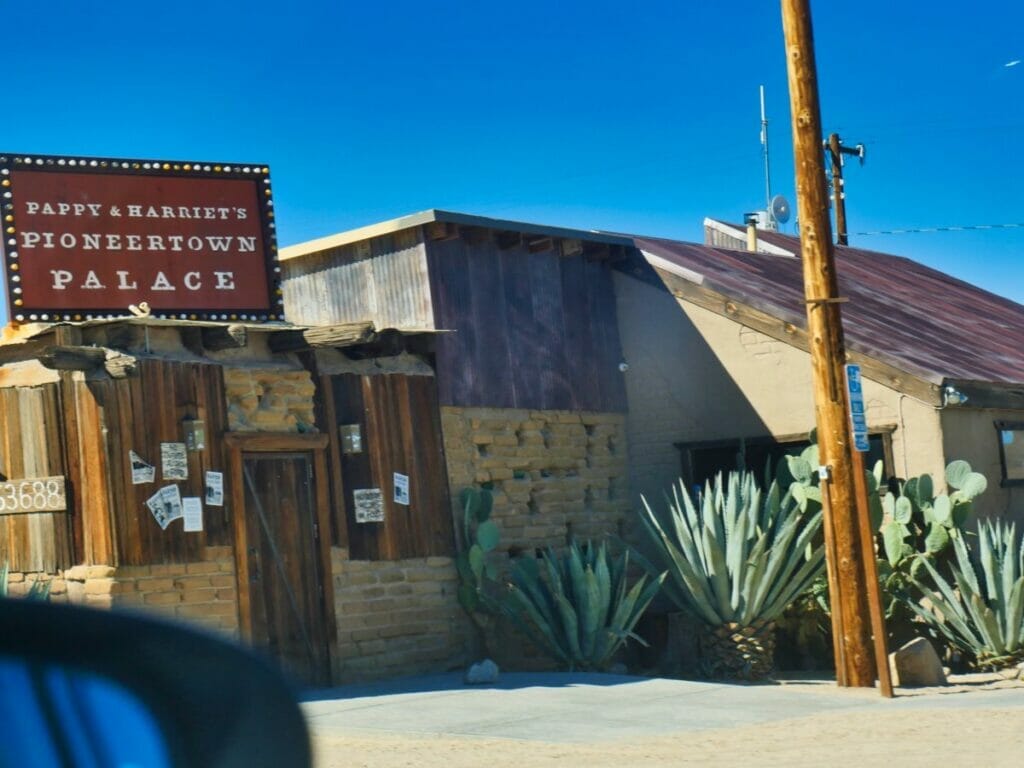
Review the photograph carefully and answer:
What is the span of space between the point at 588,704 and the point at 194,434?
392cm

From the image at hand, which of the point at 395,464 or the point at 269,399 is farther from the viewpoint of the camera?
the point at 395,464

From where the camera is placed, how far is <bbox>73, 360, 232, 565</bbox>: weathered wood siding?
40.9 feet

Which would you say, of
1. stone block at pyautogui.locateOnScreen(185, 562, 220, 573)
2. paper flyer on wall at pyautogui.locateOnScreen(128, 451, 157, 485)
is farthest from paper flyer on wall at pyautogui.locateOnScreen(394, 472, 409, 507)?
paper flyer on wall at pyautogui.locateOnScreen(128, 451, 157, 485)

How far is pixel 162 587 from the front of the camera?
41.7 ft

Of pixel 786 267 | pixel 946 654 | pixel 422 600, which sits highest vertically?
pixel 786 267

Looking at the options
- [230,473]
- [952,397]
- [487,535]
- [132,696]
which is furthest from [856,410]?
[132,696]

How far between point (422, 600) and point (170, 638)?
1267 centimetres

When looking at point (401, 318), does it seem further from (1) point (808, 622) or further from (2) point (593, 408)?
(1) point (808, 622)

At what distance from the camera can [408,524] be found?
14781mm

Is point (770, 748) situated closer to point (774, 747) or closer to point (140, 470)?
point (774, 747)

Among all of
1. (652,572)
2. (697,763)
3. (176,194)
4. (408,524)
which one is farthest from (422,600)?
(697,763)

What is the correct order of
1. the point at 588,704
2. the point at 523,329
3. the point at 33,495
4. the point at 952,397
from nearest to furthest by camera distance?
the point at 588,704 < the point at 33,495 < the point at 952,397 < the point at 523,329

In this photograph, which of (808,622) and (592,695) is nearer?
(592,695)

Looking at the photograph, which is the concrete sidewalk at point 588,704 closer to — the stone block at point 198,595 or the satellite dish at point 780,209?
the stone block at point 198,595
